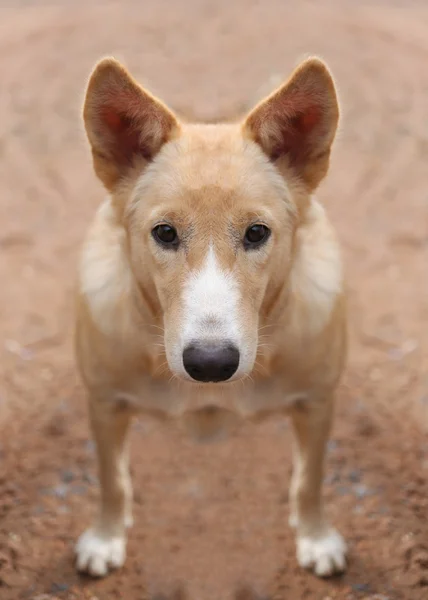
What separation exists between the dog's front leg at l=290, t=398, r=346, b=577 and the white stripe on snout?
0.98 meters

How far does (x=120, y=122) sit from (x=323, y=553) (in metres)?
1.98

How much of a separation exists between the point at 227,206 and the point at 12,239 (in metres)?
3.70

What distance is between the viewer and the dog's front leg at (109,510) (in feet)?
11.8

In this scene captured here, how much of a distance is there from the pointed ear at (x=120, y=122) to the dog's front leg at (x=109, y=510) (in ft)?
3.52

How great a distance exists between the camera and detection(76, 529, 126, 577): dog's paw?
3752mm

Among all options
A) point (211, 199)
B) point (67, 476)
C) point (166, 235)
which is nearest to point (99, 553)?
point (67, 476)

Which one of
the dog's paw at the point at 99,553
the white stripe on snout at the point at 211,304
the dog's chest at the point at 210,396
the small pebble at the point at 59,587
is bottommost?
the small pebble at the point at 59,587

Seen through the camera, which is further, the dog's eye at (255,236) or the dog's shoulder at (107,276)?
the dog's shoulder at (107,276)

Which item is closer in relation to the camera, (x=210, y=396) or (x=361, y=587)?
(x=210, y=396)

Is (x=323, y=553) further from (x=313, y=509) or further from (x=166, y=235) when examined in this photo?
(x=166, y=235)

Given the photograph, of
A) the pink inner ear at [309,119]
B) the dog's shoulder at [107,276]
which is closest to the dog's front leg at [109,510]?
the dog's shoulder at [107,276]

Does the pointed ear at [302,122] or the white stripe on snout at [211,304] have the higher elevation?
the pointed ear at [302,122]

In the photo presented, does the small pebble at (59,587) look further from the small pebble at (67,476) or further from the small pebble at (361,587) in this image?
the small pebble at (361,587)

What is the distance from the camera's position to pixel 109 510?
3793 mm
